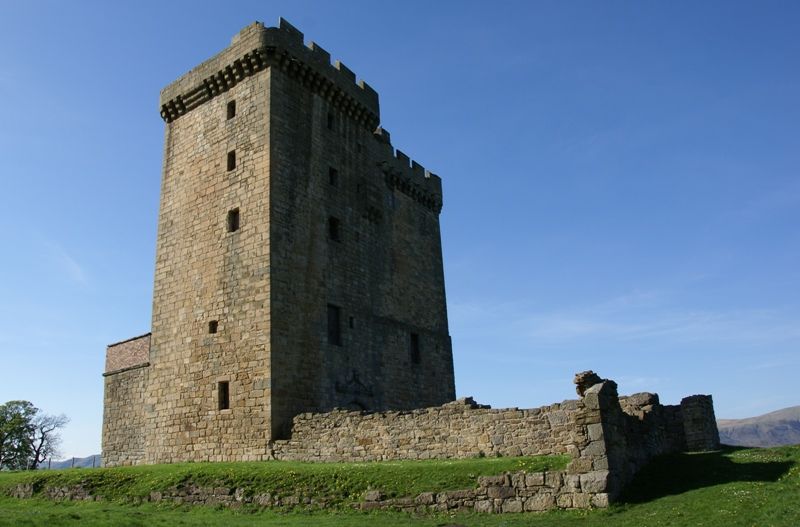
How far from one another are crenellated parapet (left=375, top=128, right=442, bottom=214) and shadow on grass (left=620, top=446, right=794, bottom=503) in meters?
18.7

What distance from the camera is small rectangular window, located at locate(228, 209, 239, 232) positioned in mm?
22938

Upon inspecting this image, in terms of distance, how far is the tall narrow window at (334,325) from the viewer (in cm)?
2336

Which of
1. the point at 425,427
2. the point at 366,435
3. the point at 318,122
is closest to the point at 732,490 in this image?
the point at 425,427

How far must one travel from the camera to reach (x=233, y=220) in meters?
23.0

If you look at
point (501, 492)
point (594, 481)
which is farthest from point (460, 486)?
point (594, 481)

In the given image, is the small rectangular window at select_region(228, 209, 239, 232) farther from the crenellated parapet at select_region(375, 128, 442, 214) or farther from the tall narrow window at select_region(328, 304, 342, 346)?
the crenellated parapet at select_region(375, 128, 442, 214)

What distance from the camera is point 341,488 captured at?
47.2ft

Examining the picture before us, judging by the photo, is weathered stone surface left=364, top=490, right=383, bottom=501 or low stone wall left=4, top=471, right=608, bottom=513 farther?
weathered stone surface left=364, top=490, right=383, bottom=501

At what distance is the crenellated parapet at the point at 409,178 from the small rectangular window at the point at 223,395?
1263cm

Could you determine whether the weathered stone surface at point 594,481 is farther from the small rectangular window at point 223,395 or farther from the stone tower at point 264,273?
the small rectangular window at point 223,395

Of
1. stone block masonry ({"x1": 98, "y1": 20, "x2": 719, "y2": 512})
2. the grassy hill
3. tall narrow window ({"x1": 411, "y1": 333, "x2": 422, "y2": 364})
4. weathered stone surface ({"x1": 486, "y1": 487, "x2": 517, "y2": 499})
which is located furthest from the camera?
tall narrow window ({"x1": 411, "y1": 333, "x2": 422, "y2": 364})

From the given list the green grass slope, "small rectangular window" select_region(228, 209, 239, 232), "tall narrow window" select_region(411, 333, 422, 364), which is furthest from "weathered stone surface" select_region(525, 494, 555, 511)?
"tall narrow window" select_region(411, 333, 422, 364)

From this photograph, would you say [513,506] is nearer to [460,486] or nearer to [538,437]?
[460,486]

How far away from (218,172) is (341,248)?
17.8 feet
